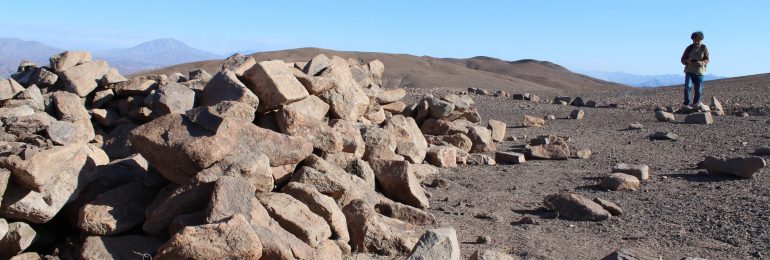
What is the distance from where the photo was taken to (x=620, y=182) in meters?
8.32

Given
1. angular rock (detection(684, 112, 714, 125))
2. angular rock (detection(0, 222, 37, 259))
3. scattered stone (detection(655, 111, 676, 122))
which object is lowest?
angular rock (detection(0, 222, 37, 259))

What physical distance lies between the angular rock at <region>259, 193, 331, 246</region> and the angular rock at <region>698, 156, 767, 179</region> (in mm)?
5852

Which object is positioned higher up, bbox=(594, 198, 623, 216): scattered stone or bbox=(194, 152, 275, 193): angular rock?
bbox=(194, 152, 275, 193): angular rock

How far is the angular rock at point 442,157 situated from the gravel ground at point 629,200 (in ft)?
0.95

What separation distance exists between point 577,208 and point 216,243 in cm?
393

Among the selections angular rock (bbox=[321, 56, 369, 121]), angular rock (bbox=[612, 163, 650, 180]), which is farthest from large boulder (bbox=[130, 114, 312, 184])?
angular rock (bbox=[612, 163, 650, 180])

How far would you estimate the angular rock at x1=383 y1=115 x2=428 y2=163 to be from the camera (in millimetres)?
9477

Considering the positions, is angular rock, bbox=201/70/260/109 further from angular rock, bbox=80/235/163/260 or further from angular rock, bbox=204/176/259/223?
angular rock, bbox=80/235/163/260

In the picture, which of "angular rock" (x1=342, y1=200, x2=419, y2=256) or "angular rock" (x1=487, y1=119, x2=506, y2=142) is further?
"angular rock" (x1=487, y1=119, x2=506, y2=142)

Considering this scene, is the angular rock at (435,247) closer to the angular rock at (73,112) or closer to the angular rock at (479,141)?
the angular rock at (73,112)

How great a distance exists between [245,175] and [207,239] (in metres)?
1.14

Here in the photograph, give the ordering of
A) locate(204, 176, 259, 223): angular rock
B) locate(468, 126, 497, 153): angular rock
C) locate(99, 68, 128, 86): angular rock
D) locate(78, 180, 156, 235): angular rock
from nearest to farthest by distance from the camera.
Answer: locate(204, 176, 259, 223): angular rock → locate(78, 180, 156, 235): angular rock → locate(99, 68, 128, 86): angular rock → locate(468, 126, 497, 153): angular rock

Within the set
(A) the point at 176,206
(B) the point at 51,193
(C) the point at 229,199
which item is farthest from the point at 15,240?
(C) the point at 229,199

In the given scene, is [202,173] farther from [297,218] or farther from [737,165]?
[737,165]
